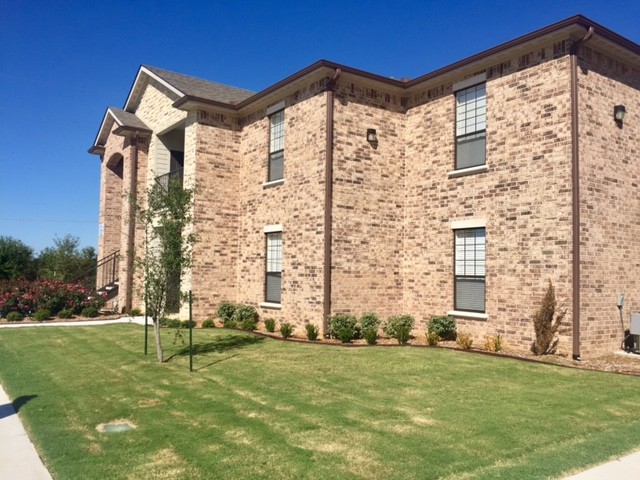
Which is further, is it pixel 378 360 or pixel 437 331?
pixel 437 331

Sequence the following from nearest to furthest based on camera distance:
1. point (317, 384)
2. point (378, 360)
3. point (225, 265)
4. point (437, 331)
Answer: point (317, 384) < point (378, 360) < point (437, 331) < point (225, 265)

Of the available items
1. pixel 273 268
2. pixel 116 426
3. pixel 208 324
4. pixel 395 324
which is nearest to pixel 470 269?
pixel 395 324

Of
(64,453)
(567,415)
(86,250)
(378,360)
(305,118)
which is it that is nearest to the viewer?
(64,453)

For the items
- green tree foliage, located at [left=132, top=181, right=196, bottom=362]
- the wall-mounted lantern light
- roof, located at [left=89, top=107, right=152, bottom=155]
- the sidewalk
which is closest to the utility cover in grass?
the sidewalk

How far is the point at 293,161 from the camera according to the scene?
16.0 meters

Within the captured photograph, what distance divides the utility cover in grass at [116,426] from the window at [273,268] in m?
9.75

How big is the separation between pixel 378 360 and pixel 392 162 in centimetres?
671

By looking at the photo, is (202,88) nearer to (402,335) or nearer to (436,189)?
(436,189)

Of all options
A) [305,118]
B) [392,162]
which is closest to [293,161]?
[305,118]

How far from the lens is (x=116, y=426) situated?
21.8 feet

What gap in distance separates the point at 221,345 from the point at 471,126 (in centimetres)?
855

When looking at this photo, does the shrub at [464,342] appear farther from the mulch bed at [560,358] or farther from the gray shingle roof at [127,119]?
the gray shingle roof at [127,119]

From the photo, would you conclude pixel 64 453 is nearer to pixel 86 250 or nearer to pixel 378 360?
pixel 378 360

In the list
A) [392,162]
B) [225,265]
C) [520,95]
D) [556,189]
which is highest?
[520,95]
